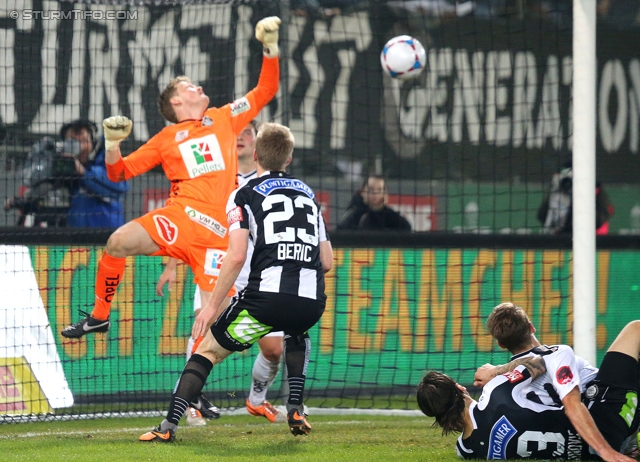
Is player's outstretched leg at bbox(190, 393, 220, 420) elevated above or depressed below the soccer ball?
below

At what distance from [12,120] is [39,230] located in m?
1.12

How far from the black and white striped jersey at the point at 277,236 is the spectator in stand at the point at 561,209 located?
16.5ft

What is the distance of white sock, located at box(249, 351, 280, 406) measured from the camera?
720 cm

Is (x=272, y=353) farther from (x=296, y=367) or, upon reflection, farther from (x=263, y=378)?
(x=296, y=367)

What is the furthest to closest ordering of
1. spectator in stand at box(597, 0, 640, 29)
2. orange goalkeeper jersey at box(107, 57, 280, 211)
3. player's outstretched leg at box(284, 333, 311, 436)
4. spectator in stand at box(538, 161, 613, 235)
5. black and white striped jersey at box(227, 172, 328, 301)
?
spectator in stand at box(597, 0, 640, 29) → spectator in stand at box(538, 161, 613, 235) → orange goalkeeper jersey at box(107, 57, 280, 211) → player's outstretched leg at box(284, 333, 311, 436) → black and white striped jersey at box(227, 172, 328, 301)

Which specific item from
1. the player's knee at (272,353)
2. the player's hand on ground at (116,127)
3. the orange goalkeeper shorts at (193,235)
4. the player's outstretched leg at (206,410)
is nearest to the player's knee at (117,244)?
the orange goalkeeper shorts at (193,235)

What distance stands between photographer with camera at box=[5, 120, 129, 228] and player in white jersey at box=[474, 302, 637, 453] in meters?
4.90

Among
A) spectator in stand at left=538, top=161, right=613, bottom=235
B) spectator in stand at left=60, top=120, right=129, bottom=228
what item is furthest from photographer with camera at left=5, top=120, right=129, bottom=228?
spectator in stand at left=538, top=161, right=613, bottom=235

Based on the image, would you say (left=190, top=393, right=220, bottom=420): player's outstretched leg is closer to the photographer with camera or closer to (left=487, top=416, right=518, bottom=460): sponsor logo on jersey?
the photographer with camera

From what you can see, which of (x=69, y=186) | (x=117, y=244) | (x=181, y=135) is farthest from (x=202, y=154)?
(x=69, y=186)

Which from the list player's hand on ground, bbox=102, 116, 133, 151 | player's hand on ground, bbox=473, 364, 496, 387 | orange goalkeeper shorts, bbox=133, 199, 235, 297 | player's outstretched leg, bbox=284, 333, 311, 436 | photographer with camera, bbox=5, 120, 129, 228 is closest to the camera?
player's hand on ground, bbox=473, 364, 496, 387

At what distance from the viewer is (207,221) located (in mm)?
7195

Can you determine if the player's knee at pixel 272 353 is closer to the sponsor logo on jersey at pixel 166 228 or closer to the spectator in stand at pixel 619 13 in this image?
the sponsor logo on jersey at pixel 166 228

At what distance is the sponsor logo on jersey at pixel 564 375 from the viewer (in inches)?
193
